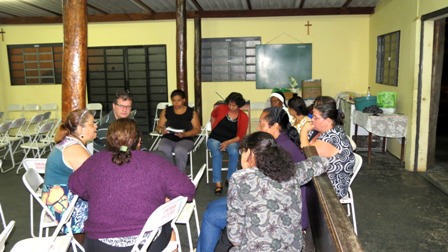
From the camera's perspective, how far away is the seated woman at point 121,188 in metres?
1.94

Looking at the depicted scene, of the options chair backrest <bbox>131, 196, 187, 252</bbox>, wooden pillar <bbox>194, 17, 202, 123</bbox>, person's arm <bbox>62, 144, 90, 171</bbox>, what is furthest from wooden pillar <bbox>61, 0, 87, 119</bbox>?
wooden pillar <bbox>194, 17, 202, 123</bbox>

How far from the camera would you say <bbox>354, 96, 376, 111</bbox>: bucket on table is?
6.15 meters

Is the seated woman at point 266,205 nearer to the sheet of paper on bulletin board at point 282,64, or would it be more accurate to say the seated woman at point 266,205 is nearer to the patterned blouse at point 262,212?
the patterned blouse at point 262,212

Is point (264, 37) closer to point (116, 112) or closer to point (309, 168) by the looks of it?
point (116, 112)

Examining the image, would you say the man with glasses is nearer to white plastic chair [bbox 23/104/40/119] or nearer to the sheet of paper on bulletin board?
the sheet of paper on bulletin board

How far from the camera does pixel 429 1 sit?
4.96 meters

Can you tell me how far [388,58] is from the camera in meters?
6.88

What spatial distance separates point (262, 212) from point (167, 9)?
7065 millimetres

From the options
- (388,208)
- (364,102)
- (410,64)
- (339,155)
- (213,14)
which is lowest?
(388,208)

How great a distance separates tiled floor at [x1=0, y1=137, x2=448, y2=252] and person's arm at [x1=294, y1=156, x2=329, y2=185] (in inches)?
53.0

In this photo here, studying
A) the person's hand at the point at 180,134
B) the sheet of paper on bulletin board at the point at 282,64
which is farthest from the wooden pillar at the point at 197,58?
the person's hand at the point at 180,134

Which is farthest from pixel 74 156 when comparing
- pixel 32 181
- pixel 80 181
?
pixel 32 181

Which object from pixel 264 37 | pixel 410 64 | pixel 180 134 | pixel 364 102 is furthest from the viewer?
pixel 264 37

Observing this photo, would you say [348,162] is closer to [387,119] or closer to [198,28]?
[387,119]
